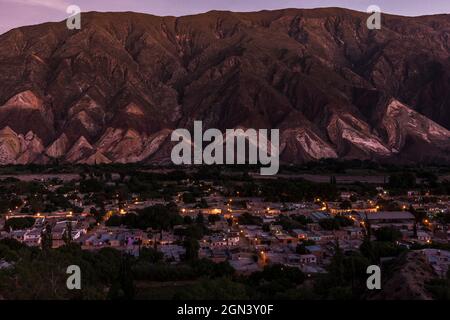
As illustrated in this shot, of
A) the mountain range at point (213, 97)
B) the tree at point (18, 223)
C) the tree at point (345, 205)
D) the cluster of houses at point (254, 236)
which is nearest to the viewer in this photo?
the cluster of houses at point (254, 236)

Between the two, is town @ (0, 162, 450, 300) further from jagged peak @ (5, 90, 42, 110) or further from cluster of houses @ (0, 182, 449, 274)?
jagged peak @ (5, 90, 42, 110)

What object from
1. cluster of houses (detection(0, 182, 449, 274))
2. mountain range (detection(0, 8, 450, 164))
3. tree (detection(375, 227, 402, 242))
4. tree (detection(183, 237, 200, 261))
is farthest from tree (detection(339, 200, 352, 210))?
mountain range (detection(0, 8, 450, 164))

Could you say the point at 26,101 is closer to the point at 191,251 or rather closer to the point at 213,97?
the point at 213,97

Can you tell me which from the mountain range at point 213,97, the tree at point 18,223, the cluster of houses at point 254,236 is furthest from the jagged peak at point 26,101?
the tree at point 18,223

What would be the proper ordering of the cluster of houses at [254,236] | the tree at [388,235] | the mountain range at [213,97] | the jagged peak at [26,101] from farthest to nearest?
the jagged peak at [26,101], the mountain range at [213,97], the tree at [388,235], the cluster of houses at [254,236]

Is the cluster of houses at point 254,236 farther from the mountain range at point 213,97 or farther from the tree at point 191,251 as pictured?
the mountain range at point 213,97

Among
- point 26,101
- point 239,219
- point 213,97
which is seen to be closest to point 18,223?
→ point 239,219
